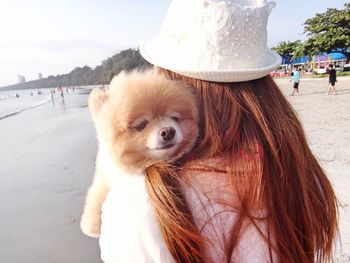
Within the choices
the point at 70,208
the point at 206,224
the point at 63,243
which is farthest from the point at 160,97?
the point at 70,208

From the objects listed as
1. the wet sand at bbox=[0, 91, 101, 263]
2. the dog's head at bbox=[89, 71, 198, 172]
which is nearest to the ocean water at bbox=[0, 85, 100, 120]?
the dog's head at bbox=[89, 71, 198, 172]

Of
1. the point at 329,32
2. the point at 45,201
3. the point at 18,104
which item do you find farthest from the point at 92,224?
the point at 18,104

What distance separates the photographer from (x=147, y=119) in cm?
120

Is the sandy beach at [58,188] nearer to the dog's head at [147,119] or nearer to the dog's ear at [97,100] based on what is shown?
the dog's head at [147,119]

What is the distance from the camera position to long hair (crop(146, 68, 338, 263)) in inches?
37.1

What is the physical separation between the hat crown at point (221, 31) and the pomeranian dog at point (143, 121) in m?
0.16

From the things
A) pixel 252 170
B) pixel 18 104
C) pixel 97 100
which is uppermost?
pixel 97 100

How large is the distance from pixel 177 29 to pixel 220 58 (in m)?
0.18

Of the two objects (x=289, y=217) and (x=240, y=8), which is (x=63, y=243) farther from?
(x=240, y=8)

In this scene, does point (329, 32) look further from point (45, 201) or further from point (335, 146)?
point (45, 201)

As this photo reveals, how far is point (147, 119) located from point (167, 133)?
0.12 m

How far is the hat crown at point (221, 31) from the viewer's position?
1.01 metres

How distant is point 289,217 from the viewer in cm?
107

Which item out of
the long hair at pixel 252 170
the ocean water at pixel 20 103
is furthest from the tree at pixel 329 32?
the long hair at pixel 252 170
